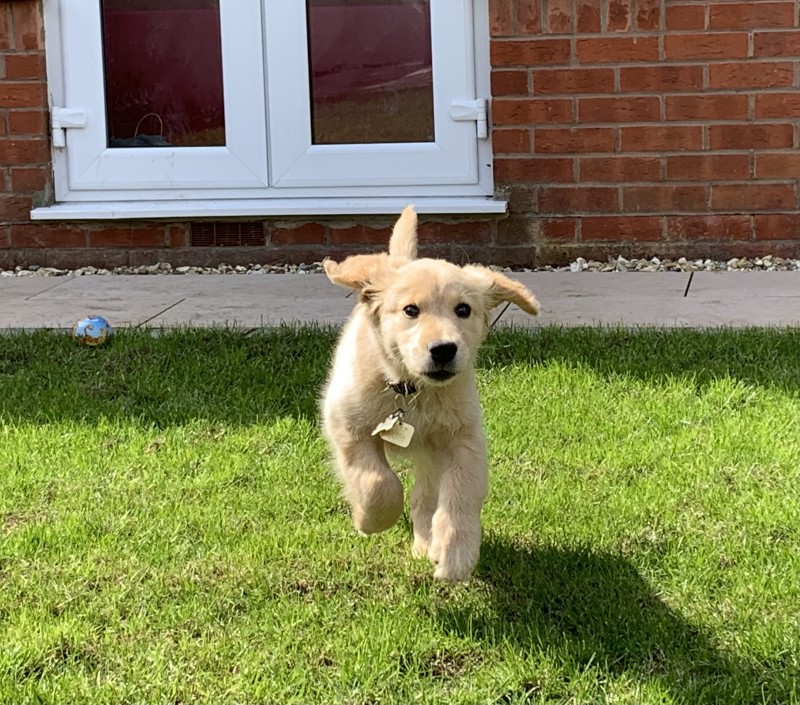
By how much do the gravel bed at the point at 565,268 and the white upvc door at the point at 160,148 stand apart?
0.54 meters

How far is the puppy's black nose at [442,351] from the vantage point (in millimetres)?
2846

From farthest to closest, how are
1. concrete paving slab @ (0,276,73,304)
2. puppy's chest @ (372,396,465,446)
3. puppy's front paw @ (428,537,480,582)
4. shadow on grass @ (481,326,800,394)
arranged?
1. concrete paving slab @ (0,276,73,304)
2. shadow on grass @ (481,326,800,394)
3. puppy's chest @ (372,396,465,446)
4. puppy's front paw @ (428,537,480,582)

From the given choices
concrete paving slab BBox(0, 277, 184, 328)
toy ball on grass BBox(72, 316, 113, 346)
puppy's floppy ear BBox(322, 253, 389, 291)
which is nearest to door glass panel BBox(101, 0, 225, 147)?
concrete paving slab BBox(0, 277, 184, 328)

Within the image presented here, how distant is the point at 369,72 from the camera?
7.80 m

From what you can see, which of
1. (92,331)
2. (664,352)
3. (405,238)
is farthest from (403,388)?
(92,331)

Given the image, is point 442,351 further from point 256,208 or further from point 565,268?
point 256,208

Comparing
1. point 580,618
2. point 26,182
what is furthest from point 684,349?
point 26,182

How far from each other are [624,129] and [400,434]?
16.1ft

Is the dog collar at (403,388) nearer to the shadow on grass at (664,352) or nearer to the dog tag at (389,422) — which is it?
the dog tag at (389,422)

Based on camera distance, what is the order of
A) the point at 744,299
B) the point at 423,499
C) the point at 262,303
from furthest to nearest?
the point at 262,303
the point at 744,299
the point at 423,499

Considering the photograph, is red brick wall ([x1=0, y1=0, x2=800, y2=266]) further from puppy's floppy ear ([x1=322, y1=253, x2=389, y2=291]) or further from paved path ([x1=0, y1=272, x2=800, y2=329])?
puppy's floppy ear ([x1=322, y1=253, x2=389, y2=291])

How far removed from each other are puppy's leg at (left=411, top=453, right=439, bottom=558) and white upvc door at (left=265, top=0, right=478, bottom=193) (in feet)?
15.1


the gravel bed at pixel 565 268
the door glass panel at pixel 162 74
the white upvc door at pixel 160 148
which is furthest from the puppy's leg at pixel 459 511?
the door glass panel at pixel 162 74

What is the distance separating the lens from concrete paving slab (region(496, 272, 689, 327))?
5.67 meters
